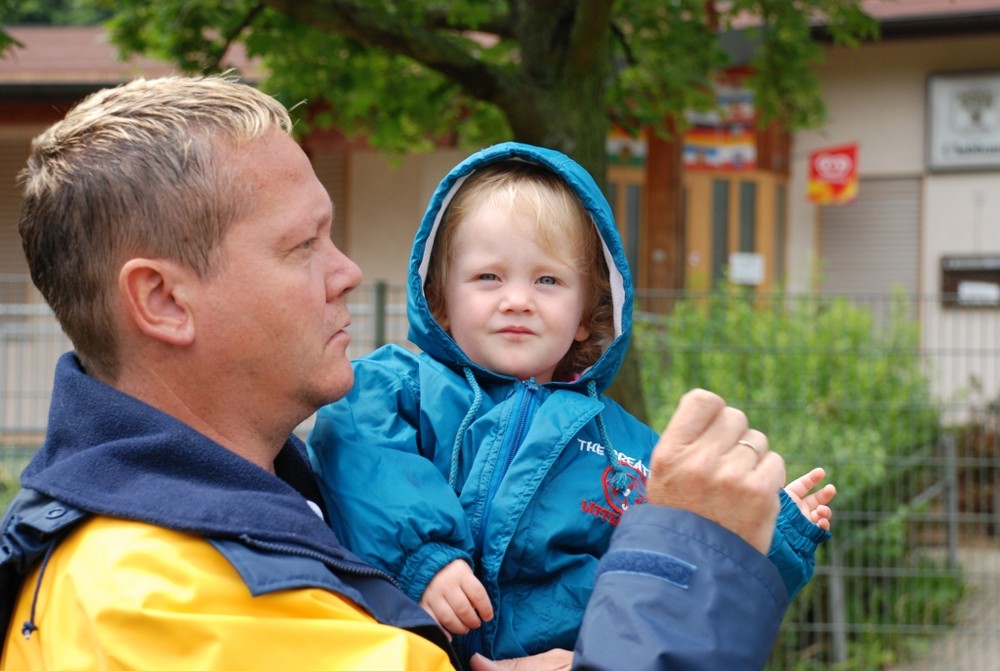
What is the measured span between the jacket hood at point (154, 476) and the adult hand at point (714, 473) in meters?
0.47

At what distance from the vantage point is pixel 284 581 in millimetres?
1548

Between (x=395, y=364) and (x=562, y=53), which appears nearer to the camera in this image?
(x=395, y=364)

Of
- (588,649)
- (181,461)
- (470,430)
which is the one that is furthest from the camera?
(470,430)

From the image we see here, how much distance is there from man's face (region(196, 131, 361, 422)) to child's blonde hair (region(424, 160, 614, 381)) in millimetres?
421

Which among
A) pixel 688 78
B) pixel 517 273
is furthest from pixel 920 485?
pixel 517 273

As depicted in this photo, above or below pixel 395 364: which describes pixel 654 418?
below

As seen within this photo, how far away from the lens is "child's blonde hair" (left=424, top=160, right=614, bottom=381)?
2.21m

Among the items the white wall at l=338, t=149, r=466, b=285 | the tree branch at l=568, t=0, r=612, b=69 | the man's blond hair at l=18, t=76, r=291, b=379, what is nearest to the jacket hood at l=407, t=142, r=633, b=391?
the man's blond hair at l=18, t=76, r=291, b=379

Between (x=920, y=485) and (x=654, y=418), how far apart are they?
1455 millimetres

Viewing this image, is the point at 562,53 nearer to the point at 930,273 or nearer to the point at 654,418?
the point at 654,418

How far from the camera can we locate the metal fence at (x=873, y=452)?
6.31 metres

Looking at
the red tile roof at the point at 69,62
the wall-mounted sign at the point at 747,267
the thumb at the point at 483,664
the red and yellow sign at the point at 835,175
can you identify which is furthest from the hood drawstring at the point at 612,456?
the red and yellow sign at the point at 835,175

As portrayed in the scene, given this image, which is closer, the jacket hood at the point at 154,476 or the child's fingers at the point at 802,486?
the jacket hood at the point at 154,476

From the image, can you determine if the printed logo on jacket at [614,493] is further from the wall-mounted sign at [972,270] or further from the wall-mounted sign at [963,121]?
the wall-mounted sign at [963,121]
